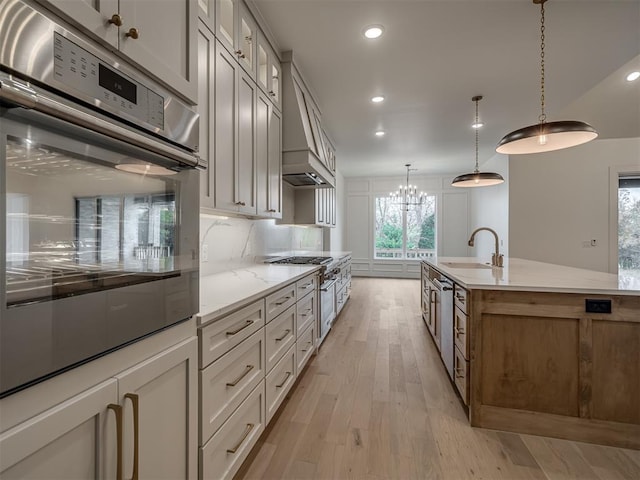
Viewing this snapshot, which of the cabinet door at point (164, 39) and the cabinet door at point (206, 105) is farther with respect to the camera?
the cabinet door at point (206, 105)

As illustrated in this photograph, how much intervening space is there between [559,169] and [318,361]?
16.9ft

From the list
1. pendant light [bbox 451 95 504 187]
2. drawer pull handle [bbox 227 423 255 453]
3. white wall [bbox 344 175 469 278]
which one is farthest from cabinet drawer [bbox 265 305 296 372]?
white wall [bbox 344 175 469 278]

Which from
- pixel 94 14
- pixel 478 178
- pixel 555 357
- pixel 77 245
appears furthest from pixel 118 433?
pixel 478 178

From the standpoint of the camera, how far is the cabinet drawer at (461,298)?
6.59 feet

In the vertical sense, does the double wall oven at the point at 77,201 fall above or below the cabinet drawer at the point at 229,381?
above

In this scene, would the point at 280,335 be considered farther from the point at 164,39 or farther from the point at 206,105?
the point at 164,39

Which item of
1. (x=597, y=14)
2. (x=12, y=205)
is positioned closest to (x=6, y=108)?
(x=12, y=205)

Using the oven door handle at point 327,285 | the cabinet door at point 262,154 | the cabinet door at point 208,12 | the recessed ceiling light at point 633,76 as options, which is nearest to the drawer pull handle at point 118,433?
the cabinet door at point 262,154

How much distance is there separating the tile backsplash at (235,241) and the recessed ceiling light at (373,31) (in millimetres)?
1905

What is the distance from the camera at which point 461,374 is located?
2.13 meters

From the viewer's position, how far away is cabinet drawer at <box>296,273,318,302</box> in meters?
2.38

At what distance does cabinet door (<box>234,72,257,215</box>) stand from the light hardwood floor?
1.49m

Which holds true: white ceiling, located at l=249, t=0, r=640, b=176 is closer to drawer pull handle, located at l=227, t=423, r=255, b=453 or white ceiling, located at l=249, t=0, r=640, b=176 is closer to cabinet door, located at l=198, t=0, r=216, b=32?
cabinet door, located at l=198, t=0, r=216, b=32

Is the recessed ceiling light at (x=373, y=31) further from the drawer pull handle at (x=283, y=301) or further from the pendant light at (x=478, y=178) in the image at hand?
the drawer pull handle at (x=283, y=301)
